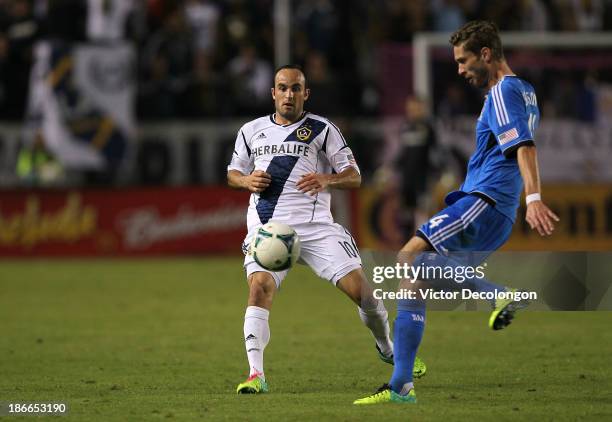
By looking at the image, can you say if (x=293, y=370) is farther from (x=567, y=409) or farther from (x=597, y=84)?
(x=597, y=84)

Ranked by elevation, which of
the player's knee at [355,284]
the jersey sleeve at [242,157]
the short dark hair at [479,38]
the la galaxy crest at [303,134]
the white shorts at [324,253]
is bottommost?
the player's knee at [355,284]

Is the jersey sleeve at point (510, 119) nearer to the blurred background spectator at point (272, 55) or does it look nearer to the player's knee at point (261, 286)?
the player's knee at point (261, 286)

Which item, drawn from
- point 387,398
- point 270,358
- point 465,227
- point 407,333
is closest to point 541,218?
point 465,227

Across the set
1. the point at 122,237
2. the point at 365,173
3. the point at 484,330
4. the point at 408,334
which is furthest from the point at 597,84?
the point at 408,334

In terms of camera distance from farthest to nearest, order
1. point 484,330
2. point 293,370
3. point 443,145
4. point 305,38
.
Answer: point 305,38 < point 443,145 < point 484,330 < point 293,370

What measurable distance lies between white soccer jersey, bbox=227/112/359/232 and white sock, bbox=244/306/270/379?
643mm

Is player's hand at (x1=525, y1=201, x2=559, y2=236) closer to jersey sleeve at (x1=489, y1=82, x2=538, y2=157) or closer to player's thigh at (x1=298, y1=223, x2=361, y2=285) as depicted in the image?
jersey sleeve at (x1=489, y1=82, x2=538, y2=157)

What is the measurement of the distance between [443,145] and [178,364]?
1193 cm

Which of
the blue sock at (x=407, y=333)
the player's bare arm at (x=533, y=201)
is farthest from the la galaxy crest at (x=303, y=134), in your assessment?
the player's bare arm at (x=533, y=201)

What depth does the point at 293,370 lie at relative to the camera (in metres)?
9.30

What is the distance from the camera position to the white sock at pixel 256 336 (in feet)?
26.7

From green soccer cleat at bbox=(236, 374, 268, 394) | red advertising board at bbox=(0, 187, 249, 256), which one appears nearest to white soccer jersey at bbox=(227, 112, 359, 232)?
green soccer cleat at bbox=(236, 374, 268, 394)

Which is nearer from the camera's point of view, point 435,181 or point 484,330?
point 484,330

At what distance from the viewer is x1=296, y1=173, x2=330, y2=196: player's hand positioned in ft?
26.8
